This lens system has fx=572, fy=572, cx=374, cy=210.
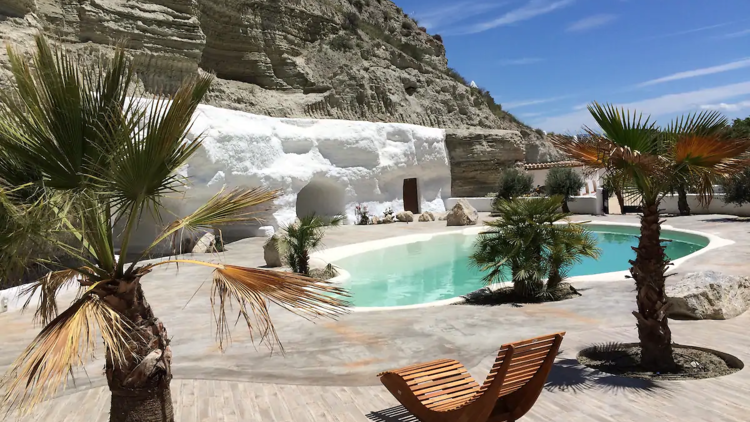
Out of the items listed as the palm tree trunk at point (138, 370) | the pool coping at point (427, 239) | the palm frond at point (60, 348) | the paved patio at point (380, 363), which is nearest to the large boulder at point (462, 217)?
the pool coping at point (427, 239)

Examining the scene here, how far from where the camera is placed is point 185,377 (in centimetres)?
559

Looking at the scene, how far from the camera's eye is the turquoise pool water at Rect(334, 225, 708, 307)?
1178 cm

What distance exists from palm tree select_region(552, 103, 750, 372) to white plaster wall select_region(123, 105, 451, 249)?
9.93 meters

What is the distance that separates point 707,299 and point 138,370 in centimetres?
652

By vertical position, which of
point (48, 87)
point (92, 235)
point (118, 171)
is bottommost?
point (92, 235)

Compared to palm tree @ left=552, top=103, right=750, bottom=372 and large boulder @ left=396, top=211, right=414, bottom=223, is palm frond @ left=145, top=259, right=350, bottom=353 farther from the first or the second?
large boulder @ left=396, top=211, right=414, bottom=223

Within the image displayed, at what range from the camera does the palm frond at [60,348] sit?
251cm

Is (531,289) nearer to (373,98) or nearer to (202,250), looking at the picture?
(202,250)

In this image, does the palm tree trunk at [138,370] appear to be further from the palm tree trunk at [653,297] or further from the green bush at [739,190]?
the green bush at [739,190]

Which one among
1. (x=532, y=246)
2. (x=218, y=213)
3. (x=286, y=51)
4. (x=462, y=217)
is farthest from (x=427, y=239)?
(x=218, y=213)

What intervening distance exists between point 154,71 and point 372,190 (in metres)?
9.46

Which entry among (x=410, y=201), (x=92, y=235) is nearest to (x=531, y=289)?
(x=92, y=235)

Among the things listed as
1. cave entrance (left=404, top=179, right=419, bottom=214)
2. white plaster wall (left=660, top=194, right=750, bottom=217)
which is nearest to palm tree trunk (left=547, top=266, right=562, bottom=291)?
white plaster wall (left=660, top=194, right=750, bottom=217)

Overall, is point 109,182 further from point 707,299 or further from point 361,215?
point 361,215
